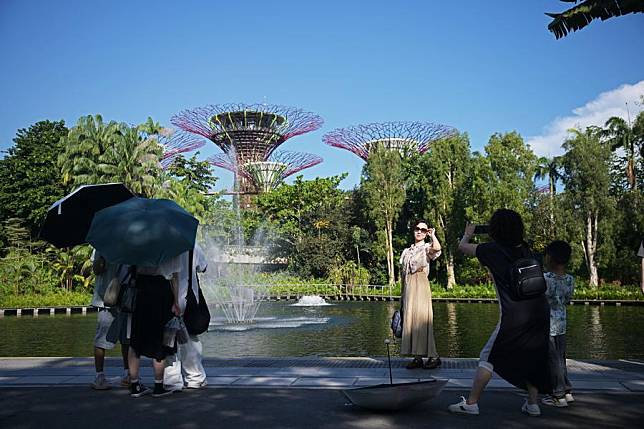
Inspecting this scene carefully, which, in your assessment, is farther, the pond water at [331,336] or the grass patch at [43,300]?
the grass patch at [43,300]

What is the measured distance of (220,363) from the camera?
7.97m

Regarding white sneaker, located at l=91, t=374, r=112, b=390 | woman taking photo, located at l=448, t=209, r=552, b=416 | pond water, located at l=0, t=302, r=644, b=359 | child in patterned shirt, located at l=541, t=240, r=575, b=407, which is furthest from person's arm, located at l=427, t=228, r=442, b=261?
pond water, located at l=0, t=302, r=644, b=359

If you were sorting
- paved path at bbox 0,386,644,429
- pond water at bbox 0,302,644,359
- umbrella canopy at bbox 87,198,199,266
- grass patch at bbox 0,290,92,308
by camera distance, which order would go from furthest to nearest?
grass patch at bbox 0,290,92,308
pond water at bbox 0,302,644,359
umbrella canopy at bbox 87,198,199,266
paved path at bbox 0,386,644,429

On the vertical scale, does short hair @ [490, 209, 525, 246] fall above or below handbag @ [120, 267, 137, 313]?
above

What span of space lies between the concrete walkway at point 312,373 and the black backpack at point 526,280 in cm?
155

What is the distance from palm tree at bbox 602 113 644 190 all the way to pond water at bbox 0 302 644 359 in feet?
68.6

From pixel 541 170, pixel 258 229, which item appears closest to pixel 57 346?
pixel 258 229

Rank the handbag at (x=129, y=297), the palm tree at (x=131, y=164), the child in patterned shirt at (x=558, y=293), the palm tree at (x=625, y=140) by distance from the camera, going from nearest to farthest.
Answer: the child in patterned shirt at (x=558, y=293) < the handbag at (x=129, y=297) < the palm tree at (x=131, y=164) < the palm tree at (x=625, y=140)

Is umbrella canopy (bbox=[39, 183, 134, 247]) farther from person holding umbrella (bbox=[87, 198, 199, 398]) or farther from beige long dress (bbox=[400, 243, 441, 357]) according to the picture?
beige long dress (bbox=[400, 243, 441, 357])

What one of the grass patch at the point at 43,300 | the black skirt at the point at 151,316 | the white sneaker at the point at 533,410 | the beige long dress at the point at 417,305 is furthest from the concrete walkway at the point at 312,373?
the grass patch at the point at 43,300

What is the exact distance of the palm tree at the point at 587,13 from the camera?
8.44 m

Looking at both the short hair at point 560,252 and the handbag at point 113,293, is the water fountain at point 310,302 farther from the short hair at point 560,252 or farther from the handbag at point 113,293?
the short hair at point 560,252

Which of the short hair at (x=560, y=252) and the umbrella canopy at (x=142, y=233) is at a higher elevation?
the umbrella canopy at (x=142, y=233)

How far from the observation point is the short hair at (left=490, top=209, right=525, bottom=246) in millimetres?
4914
